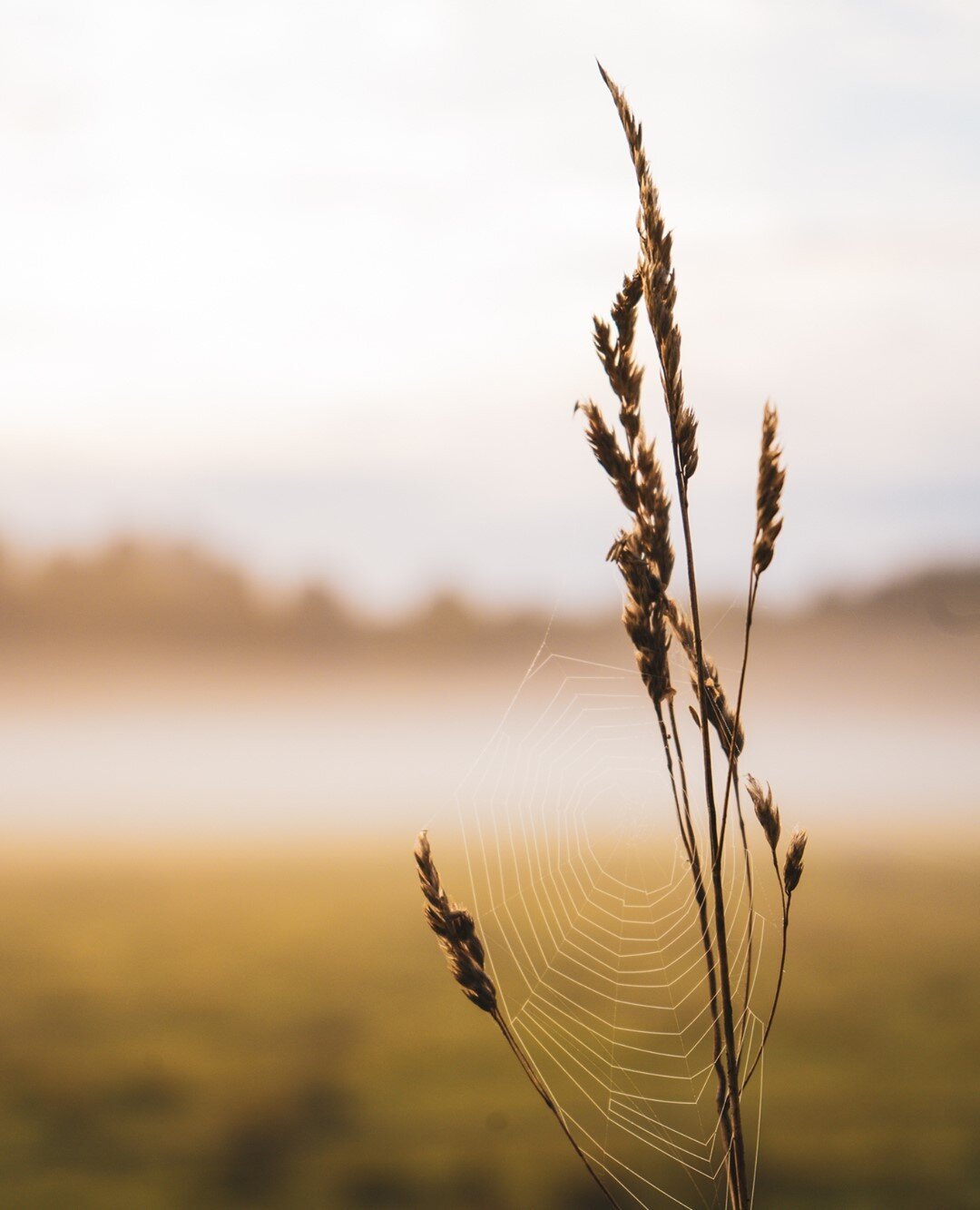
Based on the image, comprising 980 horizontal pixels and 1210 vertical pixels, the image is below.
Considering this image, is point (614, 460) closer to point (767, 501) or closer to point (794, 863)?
point (767, 501)

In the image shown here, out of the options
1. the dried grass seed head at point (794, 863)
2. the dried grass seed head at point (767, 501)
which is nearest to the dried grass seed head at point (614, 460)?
the dried grass seed head at point (767, 501)

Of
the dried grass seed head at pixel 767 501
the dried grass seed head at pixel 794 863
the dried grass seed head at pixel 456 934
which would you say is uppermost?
the dried grass seed head at pixel 767 501

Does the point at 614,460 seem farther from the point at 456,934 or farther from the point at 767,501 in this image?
the point at 456,934

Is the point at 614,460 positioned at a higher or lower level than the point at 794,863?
higher

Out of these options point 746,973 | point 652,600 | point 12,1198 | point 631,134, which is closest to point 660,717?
point 652,600

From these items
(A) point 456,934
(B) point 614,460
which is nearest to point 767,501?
(B) point 614,460

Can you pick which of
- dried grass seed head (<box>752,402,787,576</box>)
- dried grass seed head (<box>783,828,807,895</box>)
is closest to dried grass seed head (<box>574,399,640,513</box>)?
dried grass seed head (<box>752,402,787,576</box>)

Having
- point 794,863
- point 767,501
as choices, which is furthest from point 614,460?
point 794,863

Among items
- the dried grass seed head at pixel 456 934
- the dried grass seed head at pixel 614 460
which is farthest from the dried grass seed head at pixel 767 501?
the dried grass seed head at pixel 456 934

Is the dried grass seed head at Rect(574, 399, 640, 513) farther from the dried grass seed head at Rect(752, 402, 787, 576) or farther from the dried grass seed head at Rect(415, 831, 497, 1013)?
the dried grass seed head at Rect(415, 831, 497, 1013)

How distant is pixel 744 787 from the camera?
52.6 inches

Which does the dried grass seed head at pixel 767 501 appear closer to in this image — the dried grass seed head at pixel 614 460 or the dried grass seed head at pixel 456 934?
the dried grass seed head at pixel 614 460

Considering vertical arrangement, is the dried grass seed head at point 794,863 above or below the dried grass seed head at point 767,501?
below

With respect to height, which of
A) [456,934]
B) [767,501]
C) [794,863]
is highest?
[767,501]
